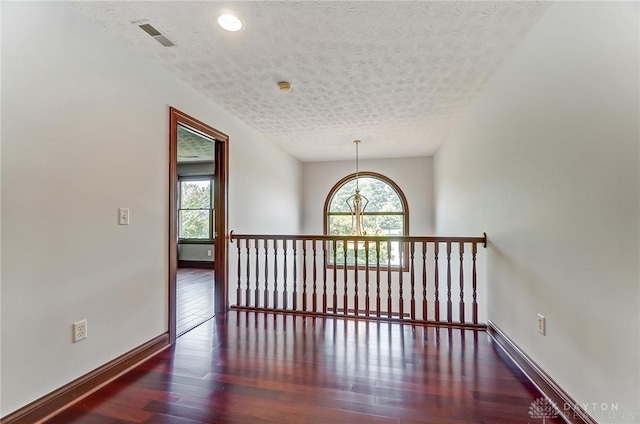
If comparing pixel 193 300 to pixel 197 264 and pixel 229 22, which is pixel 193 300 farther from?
pixel 229 22

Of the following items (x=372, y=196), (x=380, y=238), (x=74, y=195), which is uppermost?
(x=372, y=196)

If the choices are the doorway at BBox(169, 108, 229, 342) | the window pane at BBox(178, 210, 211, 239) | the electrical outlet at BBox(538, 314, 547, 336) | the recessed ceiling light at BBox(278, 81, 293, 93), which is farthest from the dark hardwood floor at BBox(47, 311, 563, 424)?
the window pane at BBox(178, 210, 211, 239)

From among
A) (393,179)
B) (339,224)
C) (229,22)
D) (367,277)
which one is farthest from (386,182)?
(229,22)

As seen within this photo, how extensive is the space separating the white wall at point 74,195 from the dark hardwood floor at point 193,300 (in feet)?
2.21

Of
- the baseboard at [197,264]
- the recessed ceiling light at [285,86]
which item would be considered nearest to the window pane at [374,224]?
the baseboard at [197,264]

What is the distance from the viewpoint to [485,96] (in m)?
2.75

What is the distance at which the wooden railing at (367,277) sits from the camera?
2.94 m

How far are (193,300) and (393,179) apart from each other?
4.16 m

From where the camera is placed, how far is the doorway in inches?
100

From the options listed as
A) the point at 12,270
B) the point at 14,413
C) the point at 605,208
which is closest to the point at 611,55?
the point at 605,208

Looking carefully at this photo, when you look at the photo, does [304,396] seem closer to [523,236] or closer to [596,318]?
[596,318]

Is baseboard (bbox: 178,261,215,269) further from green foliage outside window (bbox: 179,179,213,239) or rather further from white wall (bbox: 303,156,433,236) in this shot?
white wall (bbox: 303,156,433,236)

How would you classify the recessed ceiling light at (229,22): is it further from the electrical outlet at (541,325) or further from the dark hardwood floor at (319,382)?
the electrical outlet at (541,325)

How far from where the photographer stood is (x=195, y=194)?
6.85m
